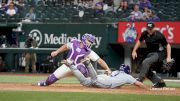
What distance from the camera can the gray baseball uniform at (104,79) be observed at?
12.0 m

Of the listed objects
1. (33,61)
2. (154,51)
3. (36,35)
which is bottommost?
(33,61)

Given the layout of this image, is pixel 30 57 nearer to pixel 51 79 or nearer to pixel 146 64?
pixel 51 79

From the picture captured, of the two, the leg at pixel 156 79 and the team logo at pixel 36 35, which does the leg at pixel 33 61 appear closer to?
the team logo at pixel 36 35

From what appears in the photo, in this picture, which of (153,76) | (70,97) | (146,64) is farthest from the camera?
(153,76)

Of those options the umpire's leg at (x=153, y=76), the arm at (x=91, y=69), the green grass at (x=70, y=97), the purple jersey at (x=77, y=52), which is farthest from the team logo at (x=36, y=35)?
the green grass at (x=70, y=97)

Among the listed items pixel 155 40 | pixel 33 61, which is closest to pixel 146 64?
pixel 155 40

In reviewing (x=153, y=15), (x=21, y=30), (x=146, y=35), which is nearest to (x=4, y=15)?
(x=21, y=30)

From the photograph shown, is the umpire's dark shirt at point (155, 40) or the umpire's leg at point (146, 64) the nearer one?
the umpire's leg at point (146, 64)

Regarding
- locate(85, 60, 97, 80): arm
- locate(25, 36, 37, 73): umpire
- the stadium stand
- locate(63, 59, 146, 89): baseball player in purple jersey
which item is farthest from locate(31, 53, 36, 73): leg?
locate(85, 60, 97, 80): arm

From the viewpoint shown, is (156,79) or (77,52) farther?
(156,79)

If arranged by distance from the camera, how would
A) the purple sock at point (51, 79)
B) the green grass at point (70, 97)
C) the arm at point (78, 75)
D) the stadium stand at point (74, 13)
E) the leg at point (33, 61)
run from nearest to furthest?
the green grass at point (70, 97) → the arm at point (78, 75) → the purple sock at point (51, 79) → the stadium stand at point (74, 13) → the leg at point (33, 61)

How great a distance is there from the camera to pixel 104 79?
12.1 m

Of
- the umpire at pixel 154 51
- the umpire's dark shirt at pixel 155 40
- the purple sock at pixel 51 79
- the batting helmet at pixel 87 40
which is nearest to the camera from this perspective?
the batting helmet at pixel 87 40

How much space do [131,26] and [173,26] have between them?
186 centimetres
